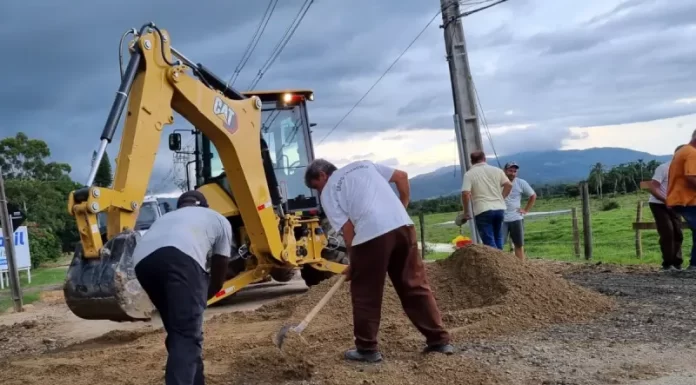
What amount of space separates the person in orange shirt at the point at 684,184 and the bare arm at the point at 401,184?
4.38m

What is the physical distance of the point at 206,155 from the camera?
36.3ft

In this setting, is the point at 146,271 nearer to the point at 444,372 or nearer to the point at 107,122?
the point at 444,372

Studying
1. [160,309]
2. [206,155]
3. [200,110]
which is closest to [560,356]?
[160,309]

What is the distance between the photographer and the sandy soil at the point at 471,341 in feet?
16.0

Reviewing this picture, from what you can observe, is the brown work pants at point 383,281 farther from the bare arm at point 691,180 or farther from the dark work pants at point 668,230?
the dark work pants at point 668,230

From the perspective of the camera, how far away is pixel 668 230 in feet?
30.5

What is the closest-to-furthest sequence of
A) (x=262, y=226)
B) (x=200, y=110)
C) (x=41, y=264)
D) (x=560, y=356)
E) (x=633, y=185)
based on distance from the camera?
(x=560, y=356) < (x=200, y=110) < (x=262, y=226) < (x=41, y=264) < (x=633, y=185)

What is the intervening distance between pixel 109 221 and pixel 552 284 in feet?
14.4

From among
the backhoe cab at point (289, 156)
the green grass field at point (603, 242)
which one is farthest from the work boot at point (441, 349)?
the green grass field at point (603, 242)

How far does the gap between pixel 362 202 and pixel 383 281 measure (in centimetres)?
62

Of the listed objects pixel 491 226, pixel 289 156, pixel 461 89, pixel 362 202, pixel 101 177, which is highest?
pixel 461 89

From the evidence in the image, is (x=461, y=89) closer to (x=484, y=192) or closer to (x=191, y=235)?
(x=484, y=192)

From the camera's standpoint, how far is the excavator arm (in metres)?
6.32

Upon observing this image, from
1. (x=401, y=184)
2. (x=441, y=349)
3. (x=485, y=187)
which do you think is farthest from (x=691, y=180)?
(x=441, y=349)
